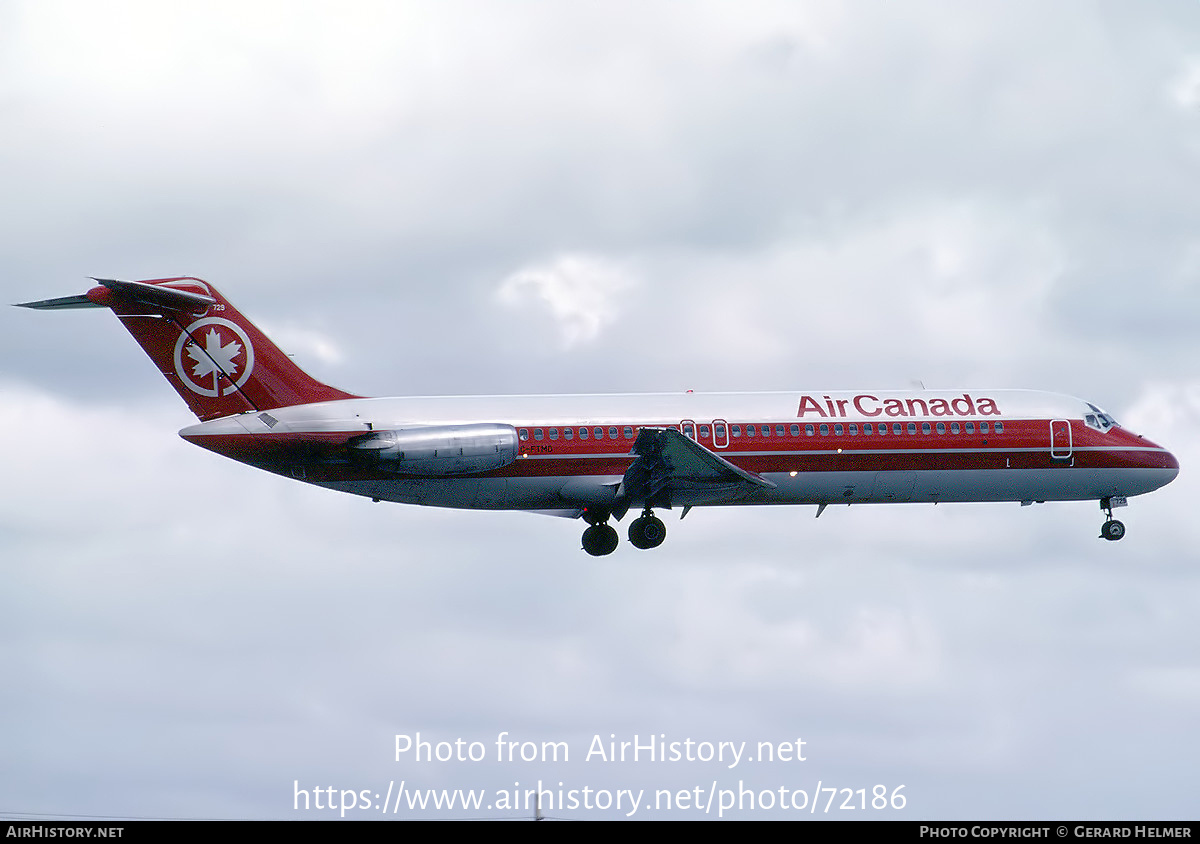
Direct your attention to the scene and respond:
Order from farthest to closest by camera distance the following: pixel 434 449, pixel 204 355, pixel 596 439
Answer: pixel 596 439
pixel 204 355
pixel 434 449

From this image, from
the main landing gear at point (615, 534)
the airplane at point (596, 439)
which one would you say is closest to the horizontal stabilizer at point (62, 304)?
the airplane at point (596, 439)

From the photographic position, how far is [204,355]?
47312mm

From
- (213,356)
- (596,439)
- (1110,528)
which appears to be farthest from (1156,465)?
(213,356)

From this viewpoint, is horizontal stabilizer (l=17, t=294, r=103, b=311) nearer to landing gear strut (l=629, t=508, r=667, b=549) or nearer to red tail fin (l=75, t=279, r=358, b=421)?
red tail fin (l=75, t=279, r=358, b=421)

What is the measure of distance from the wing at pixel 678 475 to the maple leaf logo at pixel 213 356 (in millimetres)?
11421

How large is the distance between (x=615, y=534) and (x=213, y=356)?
510 inches

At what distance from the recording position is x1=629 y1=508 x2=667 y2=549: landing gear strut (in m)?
49.2

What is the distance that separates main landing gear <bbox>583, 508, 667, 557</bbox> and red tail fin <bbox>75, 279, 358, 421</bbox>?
927 centimetres

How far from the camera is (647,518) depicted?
162ft

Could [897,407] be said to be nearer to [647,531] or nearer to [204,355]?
[647,531]

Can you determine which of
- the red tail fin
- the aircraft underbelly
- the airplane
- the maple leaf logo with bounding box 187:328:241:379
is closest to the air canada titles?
the airplane

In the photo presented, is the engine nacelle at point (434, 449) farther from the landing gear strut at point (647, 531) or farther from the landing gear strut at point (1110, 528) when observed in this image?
the landing gear strut at point (1110, 528)

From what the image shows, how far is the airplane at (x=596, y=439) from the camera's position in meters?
46.3
